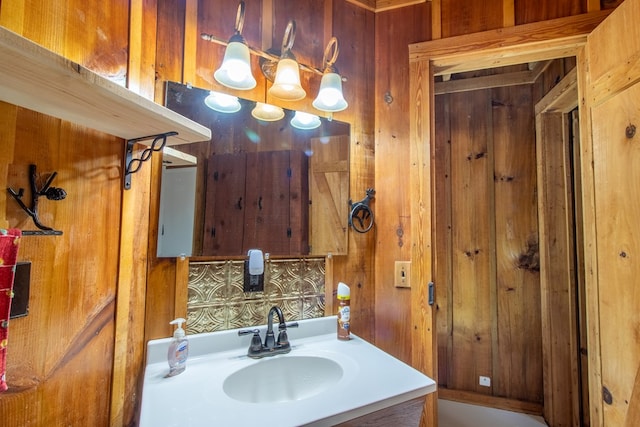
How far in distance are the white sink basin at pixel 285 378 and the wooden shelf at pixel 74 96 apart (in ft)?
2.68

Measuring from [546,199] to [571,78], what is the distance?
78 centimetres

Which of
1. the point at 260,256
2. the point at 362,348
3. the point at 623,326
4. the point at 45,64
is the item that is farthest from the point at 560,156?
the point at 45,64

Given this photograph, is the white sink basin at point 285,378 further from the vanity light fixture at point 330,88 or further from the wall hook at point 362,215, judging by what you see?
the vanity light fixture at point 330,88

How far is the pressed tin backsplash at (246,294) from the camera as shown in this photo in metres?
1.12

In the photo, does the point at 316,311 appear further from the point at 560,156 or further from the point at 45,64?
the point at 560,156

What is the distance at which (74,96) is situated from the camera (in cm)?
67

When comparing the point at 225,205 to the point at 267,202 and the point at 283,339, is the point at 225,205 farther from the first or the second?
the point at 283,339

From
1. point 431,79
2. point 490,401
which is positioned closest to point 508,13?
point 431,79

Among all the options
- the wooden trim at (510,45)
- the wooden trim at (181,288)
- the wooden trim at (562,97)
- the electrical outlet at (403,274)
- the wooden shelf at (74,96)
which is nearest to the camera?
the wooden shelf at (74,96)

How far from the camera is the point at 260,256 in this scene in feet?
3.94

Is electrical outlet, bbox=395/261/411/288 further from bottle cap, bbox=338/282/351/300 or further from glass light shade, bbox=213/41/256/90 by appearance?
glass light shade, bbox=213/41/256/90

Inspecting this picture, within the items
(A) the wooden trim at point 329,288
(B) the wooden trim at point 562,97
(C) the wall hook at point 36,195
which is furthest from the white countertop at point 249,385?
(B) the wooden trim at point 562,97

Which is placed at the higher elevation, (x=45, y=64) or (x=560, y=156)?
(x=560, y=156)

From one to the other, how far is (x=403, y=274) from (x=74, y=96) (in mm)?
1333
